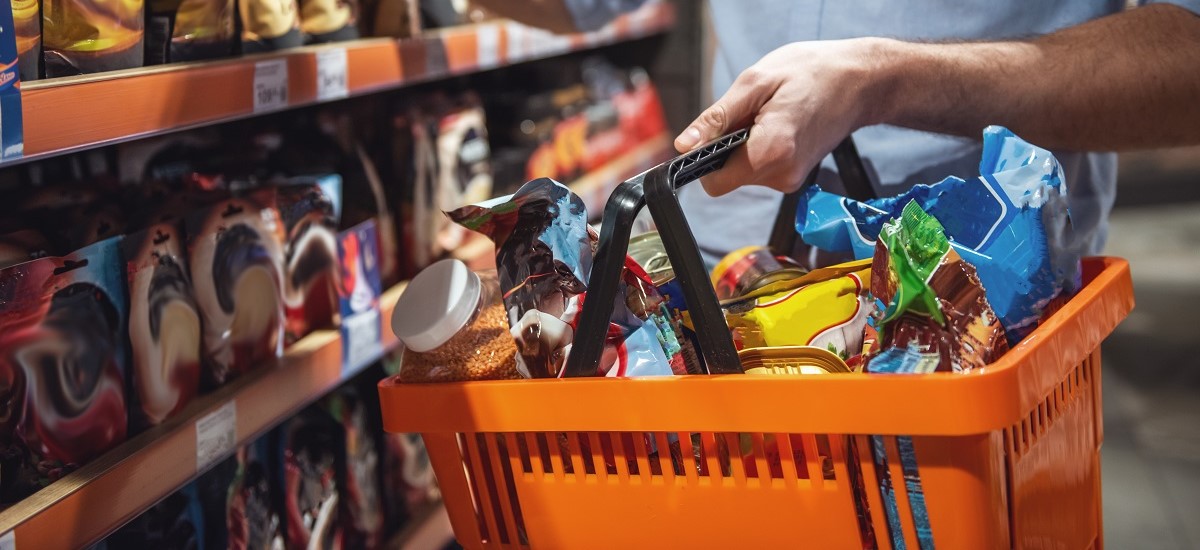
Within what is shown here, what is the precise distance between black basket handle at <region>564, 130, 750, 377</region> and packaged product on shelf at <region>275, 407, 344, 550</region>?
0.81 metres

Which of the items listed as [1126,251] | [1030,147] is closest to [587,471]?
[1030,147]

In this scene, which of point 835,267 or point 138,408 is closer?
point 835,267

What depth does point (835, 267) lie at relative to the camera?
1.02m

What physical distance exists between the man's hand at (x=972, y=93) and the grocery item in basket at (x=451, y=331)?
248 millimetres

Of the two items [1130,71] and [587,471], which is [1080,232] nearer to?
[1130,71]

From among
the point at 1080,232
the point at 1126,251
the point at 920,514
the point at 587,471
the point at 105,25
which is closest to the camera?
the point at 920,514

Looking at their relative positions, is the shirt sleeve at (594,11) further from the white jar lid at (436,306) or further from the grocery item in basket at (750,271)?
the white jar lid at (436,306)

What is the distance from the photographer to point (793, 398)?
2.64 ft

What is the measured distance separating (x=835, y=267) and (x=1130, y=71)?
→ 0.37 metres

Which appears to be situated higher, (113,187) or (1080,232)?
(113,187)

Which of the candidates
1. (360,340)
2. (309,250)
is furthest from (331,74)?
(360,340)

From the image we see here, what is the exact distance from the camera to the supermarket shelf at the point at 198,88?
1.00 metres

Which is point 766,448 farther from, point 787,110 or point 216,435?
point 216,435

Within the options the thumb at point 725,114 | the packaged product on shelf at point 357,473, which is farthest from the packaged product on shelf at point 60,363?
the thumb at point 725,114
